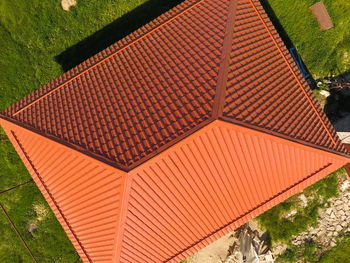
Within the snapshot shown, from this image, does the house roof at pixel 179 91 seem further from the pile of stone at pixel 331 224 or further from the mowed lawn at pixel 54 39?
the pile of stone at pixel 331 224

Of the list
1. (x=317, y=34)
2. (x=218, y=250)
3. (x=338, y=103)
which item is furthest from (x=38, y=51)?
(x=338, y=103)

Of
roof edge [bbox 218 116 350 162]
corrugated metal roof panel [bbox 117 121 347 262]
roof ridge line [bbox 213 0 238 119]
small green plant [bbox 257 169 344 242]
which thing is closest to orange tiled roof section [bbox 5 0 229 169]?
roof ridge line [bbox 213 0 238 119]

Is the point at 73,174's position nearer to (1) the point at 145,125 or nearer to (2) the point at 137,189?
(2) the point at 137,189

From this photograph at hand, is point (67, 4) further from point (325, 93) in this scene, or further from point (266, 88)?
point (325, 93)

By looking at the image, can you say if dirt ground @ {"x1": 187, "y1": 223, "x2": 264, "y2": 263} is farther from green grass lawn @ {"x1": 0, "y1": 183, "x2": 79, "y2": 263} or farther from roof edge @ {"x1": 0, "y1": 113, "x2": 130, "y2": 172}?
roof edge @ {"x1": 0, "y1": 113, "x2": 130, "y2": 172}

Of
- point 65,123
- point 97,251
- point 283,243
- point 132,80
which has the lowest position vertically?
point 283,243

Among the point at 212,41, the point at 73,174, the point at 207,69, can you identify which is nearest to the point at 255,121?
the point at 207,69
